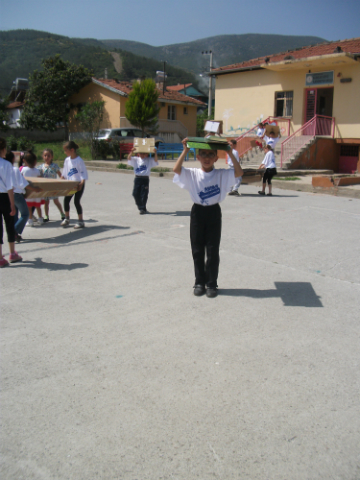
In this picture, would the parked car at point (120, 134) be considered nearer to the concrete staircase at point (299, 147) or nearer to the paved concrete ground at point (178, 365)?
the concrete staircase at point (299, 147)

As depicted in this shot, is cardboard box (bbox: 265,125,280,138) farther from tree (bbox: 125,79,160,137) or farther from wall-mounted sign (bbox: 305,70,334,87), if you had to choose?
tree (bbox: 125,79,160,137)

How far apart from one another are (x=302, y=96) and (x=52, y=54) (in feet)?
331

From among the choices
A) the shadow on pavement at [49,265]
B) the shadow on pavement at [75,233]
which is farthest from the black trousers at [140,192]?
the shadow on pavement at [49,265]

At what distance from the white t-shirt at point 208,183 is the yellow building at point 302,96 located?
16.3m

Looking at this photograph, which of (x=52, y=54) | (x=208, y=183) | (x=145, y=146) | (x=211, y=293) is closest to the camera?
(x=208, y=183)

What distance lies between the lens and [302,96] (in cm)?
2358

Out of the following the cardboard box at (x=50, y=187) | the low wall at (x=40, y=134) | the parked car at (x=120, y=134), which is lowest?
the cardboard box at (x=50, y=187)

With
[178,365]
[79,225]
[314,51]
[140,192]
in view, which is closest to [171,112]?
[314,51]

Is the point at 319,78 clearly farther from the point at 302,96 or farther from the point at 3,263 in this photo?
the point at 3,263

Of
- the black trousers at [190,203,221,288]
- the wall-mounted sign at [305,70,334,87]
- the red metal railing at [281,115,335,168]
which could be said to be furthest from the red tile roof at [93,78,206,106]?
the black trousers at [190,203,221,288]

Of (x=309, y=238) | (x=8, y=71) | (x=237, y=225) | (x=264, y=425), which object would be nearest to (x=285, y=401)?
(x=264, y=425)

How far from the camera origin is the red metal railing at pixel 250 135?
75.2 ft

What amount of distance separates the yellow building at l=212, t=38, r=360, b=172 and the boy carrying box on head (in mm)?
16331

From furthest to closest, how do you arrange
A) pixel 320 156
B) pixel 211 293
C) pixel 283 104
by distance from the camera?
pixel 283 104 → pixel 320 156 → pixel 211 293
